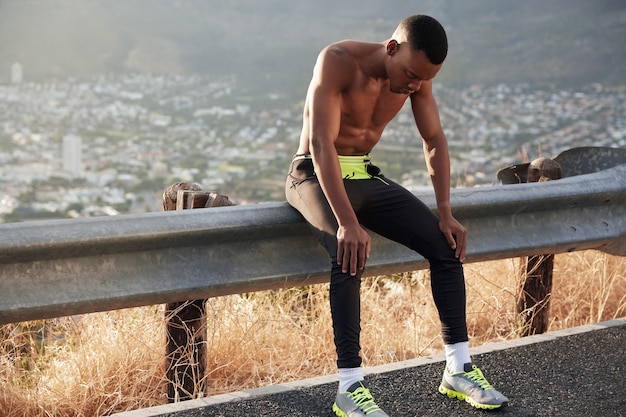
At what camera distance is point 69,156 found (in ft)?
108

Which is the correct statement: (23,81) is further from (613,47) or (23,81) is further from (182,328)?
(182,328)

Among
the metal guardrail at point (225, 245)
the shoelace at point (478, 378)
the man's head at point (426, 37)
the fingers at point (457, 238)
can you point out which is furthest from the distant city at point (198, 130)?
the shoelace at point (478, 378)

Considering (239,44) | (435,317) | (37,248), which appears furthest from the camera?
(239,44)

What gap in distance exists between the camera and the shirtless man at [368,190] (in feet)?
11.0

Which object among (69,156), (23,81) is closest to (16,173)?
(69,156)

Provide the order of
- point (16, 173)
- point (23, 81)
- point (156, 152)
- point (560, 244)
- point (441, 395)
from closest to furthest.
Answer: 1. point (441, 395)
2. point (560, 244)
3. point (16, 173)
4. point (156, 152)
5. point (23, 81)

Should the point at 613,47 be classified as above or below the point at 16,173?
above

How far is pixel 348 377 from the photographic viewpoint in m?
3.30

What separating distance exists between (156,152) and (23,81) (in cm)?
1083

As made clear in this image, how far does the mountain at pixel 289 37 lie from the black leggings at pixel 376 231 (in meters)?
35.2

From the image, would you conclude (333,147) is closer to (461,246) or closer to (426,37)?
(426,37)

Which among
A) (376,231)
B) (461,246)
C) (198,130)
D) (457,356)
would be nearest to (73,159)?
(198,130)

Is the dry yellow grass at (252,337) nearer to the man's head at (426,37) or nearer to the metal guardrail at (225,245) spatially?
the metal guardrail at (225,245)

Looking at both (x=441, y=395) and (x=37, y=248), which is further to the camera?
(x=441, y=395)
